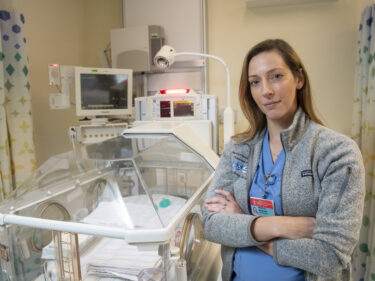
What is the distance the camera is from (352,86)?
2.69m

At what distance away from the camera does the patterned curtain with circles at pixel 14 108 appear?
196 centimetres

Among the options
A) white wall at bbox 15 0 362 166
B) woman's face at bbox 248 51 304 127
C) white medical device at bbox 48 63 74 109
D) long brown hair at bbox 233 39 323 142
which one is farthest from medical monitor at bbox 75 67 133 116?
woman's face at bbox 248 51 304 127

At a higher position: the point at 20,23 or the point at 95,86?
the point at 20,23

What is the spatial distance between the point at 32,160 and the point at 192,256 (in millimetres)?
1515

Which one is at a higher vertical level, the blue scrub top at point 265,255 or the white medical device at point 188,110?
the white medical device at point 188,110

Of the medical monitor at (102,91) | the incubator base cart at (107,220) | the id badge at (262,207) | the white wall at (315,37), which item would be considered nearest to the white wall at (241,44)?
the white wall at (315,37)

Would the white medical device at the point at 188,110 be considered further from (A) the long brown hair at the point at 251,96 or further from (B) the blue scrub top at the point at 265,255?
(B) the blue scrub top at the point at 265,255

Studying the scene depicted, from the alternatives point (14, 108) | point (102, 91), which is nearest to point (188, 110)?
point (102, 91)

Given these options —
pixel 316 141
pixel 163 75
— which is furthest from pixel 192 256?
pixel 163 75

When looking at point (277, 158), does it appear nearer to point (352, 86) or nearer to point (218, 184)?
point (218, 184)

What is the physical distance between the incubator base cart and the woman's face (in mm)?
445

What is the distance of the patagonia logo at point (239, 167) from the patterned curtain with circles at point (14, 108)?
1.63 m

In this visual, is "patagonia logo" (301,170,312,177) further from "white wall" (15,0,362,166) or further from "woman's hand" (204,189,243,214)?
"white wall" (15,0,362,166)

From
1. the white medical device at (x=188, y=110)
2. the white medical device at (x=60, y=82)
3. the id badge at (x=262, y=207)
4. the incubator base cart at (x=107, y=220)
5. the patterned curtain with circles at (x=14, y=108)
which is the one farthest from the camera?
the white medical device at (x=60, y=82)
